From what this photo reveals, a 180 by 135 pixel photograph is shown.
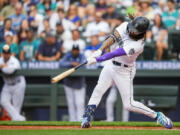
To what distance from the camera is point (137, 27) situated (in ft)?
20.5

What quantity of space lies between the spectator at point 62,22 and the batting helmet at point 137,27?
4.72 metres

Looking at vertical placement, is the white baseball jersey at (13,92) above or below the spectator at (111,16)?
below

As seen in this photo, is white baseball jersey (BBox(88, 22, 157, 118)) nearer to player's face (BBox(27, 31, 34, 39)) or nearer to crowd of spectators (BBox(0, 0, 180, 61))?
crowd of spectators (BBox(0, 0, 180, 61))

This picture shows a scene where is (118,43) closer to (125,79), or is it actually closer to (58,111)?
(125,79)

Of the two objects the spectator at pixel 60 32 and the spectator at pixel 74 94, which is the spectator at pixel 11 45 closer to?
the spectator at pixel 60 32

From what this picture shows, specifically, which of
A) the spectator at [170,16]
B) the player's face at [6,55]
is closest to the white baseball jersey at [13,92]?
the player's face at [6,55]

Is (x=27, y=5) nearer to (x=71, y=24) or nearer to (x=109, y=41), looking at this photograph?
(x=71, y=24)

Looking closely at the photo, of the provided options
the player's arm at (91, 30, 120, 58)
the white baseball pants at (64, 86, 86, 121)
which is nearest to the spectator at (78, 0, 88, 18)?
the white baseball pants at (64, 86, 86, 121)

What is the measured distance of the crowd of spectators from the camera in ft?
34.2

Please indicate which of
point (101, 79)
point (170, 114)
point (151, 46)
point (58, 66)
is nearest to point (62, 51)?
point (58, 66)

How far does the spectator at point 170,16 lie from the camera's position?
1094 centimetres

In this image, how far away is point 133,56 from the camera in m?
6.44

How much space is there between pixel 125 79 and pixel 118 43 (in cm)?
54

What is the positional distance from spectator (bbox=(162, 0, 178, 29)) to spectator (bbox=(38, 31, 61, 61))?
264 cm
